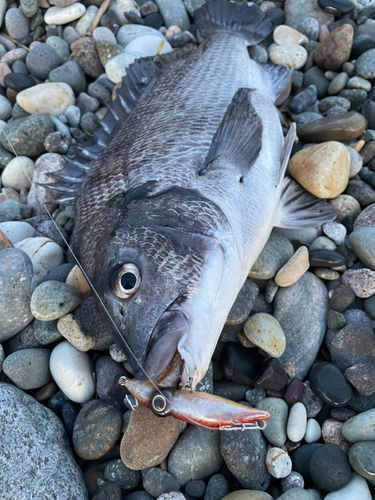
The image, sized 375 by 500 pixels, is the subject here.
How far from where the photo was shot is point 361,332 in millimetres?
2707

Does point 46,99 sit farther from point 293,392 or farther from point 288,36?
point 293,392

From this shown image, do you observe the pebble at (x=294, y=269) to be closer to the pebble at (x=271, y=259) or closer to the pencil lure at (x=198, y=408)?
the pebble at (x=271, y=259)

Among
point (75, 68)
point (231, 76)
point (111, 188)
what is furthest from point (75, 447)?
point (75, 68)

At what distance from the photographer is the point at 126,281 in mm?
1997

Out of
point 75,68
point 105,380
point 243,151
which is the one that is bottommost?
point 105,380

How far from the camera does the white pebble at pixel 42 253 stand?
10.2 ft

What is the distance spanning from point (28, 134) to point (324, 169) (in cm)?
293

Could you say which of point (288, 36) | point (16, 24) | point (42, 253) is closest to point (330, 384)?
point (42, 253)

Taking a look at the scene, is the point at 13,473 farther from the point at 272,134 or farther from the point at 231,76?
the point at 231,76

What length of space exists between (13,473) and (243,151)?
255cm

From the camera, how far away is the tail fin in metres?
4.54

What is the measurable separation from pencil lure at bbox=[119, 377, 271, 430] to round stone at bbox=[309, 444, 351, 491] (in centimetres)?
66

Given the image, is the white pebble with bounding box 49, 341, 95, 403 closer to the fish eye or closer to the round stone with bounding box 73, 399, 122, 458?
the round stone with bounding box 73, 399, 122, 458

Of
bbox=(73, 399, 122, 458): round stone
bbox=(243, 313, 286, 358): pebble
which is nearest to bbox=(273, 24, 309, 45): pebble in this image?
bbox=(243, 313, 286, 358): pebble
